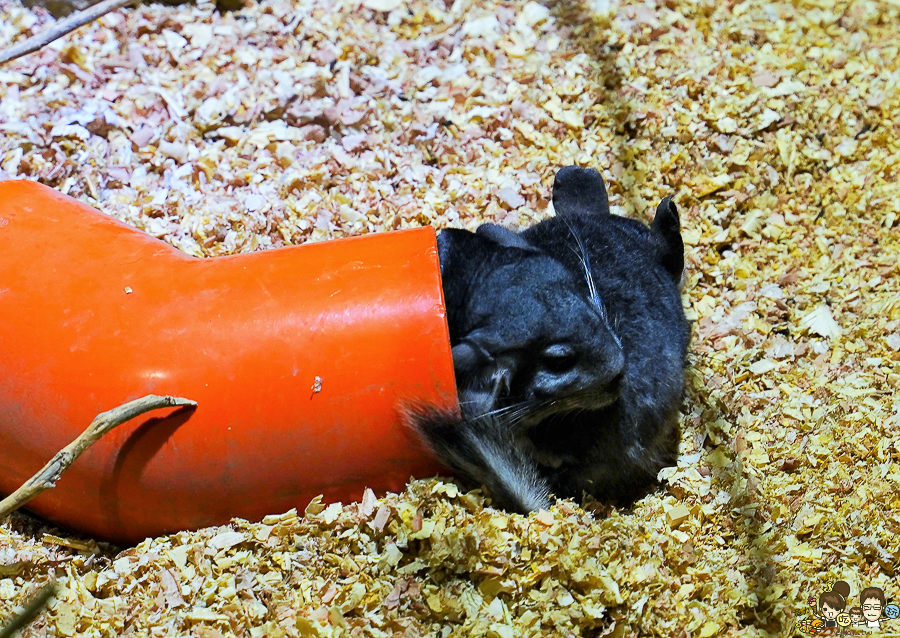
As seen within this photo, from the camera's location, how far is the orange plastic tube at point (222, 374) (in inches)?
87.2

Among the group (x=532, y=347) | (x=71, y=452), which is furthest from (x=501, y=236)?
(x=71, y=452)

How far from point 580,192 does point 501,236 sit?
0.59 metres

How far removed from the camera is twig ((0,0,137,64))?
301 centimetres

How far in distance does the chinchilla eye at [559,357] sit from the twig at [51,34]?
6.92 ft

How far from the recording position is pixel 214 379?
2217mm

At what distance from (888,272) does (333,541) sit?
8.05ft

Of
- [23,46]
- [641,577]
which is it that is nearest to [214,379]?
[641,577]

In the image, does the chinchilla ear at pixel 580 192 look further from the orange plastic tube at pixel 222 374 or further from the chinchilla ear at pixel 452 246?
the orange plastic tube at pixel 222 374

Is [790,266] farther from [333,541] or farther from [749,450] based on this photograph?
[333,541]

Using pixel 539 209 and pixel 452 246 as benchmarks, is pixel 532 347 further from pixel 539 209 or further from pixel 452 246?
pixel 539 209

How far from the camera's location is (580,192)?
3291 mm

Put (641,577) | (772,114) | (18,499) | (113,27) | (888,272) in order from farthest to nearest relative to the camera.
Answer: (113,27)
(772,114)
(888,272)
(641,577)
(18,499)

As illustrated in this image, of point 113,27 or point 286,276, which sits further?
point 113,27

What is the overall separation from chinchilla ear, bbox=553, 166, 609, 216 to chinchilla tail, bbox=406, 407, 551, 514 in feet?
3.82
